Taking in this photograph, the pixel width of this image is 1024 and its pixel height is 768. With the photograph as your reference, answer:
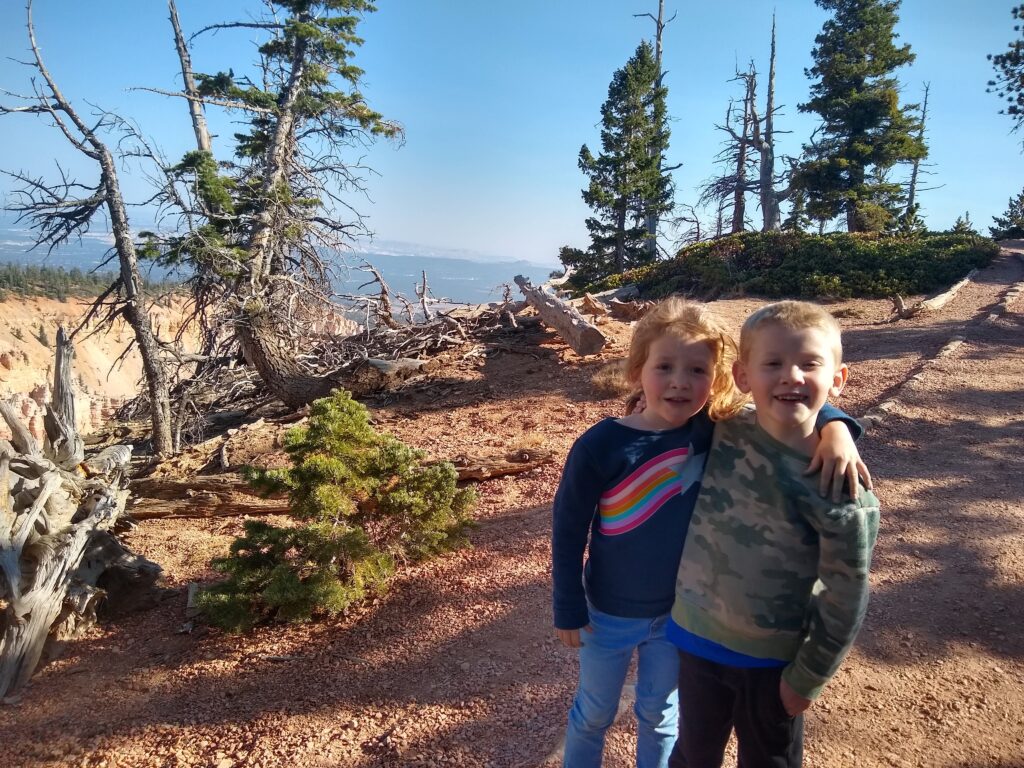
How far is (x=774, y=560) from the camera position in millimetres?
1551

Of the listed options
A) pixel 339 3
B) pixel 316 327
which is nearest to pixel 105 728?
pixel 316 327

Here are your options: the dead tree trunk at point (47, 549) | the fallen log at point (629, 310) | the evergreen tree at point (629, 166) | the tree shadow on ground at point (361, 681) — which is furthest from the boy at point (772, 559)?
the evergreen tree at point (629, 166)

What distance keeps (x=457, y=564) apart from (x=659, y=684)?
2.58 m

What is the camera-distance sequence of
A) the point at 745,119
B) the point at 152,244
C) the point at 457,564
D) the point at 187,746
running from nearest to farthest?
1. the point at 187,746
2. the point at 457,564
3. the point at 152,244
4. the point at 745,119

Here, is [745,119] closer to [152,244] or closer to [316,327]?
[316,327]

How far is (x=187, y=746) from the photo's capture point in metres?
2.73

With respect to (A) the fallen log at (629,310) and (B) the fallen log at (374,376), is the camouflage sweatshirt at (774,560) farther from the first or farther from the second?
(A) the fallen log at (629,310)

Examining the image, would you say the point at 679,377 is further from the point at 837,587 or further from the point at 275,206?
the point at 275,206

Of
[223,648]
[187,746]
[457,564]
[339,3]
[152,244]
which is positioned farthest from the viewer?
[339,3]

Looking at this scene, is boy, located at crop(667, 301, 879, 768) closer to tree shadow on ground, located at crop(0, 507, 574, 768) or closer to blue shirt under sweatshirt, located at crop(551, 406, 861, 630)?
blue shirt under sweatshirt, located at crop(551, 406, 861, 630)

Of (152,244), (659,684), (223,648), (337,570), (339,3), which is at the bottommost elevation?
(223,648)

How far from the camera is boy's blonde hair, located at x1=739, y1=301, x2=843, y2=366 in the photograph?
5.02 feet

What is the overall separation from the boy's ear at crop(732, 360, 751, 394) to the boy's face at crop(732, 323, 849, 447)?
68 millimetres

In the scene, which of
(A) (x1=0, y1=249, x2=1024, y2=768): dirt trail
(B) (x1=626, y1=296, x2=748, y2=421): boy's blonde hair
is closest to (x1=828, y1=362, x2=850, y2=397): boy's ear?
(B) (x1=626, y1=296, x2=748, y2=421): boy's blonde hair
